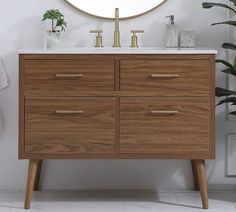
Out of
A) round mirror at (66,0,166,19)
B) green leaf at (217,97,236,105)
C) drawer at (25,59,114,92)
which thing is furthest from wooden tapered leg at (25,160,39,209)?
green leaf at (217,97,236,105)

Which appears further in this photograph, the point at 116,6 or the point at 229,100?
the point at 116,6

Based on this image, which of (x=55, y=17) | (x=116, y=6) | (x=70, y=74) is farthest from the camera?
(x=116, y=6)

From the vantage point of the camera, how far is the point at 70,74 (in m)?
2.82

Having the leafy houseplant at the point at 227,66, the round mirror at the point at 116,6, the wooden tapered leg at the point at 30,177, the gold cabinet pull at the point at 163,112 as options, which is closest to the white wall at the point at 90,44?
the round mirror at the point at 116,6

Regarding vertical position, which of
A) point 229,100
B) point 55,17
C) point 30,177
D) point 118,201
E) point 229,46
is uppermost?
point 55,17

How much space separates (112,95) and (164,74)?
0.90ft

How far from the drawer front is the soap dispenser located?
468mm

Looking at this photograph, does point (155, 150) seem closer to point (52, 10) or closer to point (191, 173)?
point (191, 173)

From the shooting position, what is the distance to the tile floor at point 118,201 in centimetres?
293

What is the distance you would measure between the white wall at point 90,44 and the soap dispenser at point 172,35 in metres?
0.07

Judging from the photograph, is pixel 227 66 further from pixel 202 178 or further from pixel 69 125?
pixel 69 125

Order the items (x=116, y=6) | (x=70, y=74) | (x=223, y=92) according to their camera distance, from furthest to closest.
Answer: (x=116, y=6), (x=223, y=92), (x=70, y=74)

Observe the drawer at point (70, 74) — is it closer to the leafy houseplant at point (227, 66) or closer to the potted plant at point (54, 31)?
the potted plant at point (54, 31)

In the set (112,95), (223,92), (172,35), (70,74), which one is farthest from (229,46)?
(70,74)
